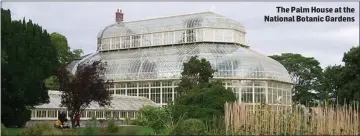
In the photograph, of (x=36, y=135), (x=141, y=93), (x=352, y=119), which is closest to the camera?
(x=36, y=135)

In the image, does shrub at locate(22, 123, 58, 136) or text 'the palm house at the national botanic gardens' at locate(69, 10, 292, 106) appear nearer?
shrub at locate(22, 123, 58, 136)

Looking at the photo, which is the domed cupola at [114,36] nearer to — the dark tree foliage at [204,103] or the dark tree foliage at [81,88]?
the dark tree foliage at [81,88]

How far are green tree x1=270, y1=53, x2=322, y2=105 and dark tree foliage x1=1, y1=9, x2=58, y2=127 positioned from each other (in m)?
41.7

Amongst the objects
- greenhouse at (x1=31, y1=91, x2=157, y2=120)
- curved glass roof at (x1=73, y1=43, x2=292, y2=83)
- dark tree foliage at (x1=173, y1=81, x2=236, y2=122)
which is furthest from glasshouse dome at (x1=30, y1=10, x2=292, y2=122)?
dark tree foliage at (x1=173, y1=81, x2=236, y2=122)

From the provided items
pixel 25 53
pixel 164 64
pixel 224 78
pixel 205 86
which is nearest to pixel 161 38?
pixel 164 64

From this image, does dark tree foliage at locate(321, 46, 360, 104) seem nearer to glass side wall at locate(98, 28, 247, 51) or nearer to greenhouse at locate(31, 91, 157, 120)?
greenhouse at locate(31, 91, 157, 120)

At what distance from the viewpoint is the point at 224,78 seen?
5234cm

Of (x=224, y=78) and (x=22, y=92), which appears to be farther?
(x=224, y=78)

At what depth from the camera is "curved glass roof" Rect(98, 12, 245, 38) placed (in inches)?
2362

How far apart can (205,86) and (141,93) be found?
939 inches

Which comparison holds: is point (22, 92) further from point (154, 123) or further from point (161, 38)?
point (161, 38)

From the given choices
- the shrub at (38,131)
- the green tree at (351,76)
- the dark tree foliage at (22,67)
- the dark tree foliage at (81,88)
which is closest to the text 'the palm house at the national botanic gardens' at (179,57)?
the green tree at (351,76)

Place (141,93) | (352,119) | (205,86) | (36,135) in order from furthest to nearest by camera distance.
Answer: (141,93)
(205,86)
(352,119)
(36,135)

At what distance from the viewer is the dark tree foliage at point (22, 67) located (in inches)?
1103
